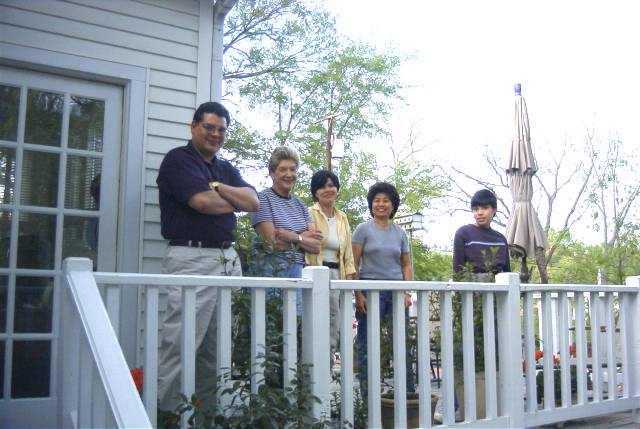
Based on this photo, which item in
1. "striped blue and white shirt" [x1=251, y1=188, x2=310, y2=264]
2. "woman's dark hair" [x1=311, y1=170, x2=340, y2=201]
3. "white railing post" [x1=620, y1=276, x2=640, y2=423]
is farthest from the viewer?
"white railing post" [x1=620, y1=276, x2=640, y2=423]

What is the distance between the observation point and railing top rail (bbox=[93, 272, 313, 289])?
239 cm

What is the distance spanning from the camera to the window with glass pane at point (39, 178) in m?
3.62

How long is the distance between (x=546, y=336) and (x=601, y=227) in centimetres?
1653

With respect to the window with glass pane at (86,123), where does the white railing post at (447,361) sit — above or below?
below

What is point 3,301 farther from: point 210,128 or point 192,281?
point 192,281

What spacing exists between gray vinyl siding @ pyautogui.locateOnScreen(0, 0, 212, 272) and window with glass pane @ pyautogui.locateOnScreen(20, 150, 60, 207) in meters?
0.48

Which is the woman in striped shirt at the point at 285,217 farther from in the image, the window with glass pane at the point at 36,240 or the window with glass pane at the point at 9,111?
the window with glass pane at the point at 9,111

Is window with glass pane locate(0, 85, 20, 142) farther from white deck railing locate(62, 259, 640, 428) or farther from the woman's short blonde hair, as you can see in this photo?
the woman's short blonde hair

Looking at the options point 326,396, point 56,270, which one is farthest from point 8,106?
point 326,396

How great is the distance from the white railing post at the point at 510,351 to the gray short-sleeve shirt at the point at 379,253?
0.83 m

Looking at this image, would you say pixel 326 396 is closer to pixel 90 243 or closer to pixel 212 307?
pixel 212 307

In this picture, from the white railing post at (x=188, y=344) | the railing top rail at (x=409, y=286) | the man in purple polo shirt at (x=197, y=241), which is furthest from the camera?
the man in purple polo shirt at (x=197, y=241)

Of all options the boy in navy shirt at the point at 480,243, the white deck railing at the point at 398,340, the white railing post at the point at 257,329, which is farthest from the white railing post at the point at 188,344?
the boy in navy shirt at the point at 480,243

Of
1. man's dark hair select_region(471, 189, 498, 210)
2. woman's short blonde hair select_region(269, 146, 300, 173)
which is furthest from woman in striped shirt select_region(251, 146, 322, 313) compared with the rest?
man's dark hair select_region(471, 189, 498, 210)
